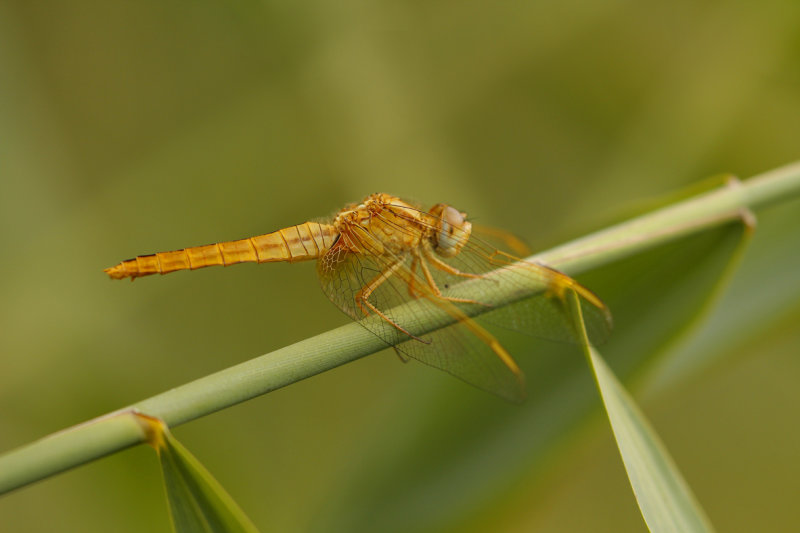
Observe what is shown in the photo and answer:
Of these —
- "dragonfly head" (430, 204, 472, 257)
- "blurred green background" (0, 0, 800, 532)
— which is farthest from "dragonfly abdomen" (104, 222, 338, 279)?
"blurred green background" (0, 0, 800, 532)

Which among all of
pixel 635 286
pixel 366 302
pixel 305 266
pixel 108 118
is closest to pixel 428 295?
pixel 366 302

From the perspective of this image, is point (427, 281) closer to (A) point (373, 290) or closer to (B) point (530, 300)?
(A) point (373, 290)

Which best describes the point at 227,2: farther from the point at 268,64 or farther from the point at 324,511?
the point at 324,511

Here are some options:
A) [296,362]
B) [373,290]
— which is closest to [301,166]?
[373,290]

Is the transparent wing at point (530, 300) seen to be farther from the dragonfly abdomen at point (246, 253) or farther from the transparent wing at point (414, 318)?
the dragonfly abdomen at point (246, 253)

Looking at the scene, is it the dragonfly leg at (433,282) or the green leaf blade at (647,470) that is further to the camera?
the dragonfly leg at (433,282)

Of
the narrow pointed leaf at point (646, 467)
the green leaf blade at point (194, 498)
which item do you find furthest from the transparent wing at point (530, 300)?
the green leaf blade at point (194, 498)

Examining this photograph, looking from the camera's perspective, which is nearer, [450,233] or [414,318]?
[414,318]
